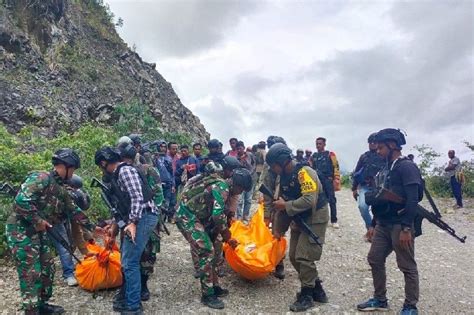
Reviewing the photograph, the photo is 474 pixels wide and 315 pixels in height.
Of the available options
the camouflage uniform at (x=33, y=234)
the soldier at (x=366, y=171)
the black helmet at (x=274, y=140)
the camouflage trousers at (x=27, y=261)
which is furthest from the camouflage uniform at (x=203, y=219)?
the soldier at (x=366, y=171)

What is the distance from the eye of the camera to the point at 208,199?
464 centimetres

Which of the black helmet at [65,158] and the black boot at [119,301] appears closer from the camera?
the black helmet at [65,158]

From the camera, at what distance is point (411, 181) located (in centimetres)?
413

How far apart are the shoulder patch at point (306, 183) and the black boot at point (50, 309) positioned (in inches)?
113

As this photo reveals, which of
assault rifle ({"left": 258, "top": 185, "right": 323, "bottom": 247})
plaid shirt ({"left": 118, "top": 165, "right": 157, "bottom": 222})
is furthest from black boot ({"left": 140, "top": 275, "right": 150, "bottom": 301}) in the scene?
assault rifle ({"left": 258, "top": 185, "right": 323, "bottom": 247})

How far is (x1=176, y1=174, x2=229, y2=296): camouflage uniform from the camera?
15.1ft

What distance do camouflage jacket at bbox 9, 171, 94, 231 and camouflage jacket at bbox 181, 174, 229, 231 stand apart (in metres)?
1.26

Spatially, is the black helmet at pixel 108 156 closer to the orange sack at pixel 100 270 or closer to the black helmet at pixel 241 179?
the orange sack at pixel 100 270

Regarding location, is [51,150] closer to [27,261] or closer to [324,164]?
[27,261]

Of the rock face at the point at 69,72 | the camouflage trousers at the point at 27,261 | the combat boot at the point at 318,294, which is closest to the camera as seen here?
the camouflage trousers at the point at 27,261

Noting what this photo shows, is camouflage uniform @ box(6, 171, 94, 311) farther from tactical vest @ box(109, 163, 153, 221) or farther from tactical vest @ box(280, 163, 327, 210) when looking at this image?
tactical vest @ box(280, 163, 327, 210)

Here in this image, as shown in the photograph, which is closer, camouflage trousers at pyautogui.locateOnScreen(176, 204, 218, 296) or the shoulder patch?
the shoulder patch

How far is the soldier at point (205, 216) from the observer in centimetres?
461

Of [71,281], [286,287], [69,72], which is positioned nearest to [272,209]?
[286,287]
